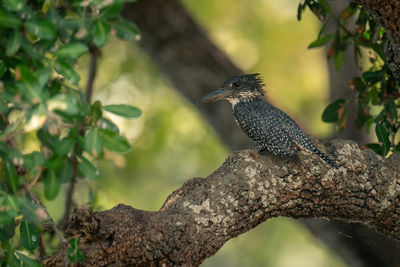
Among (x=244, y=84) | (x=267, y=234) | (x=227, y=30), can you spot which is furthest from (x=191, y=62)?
A: (x=267, y=234)

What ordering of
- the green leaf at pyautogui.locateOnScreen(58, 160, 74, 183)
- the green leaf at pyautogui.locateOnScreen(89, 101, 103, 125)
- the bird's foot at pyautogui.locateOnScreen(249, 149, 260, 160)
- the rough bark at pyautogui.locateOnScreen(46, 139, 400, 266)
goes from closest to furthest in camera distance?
the green leaf at pyautogui.locateOnScreen(89, 101, 103, 125) < the green leaf at pyautogui.locateOnScreen(58, 160, 74, 183) < the rough bark at pyautogui.locateOnScreen(46, 139, 400, 266) < the bird's foot at pyautogui.locateOnScreen(249, 149, 260, 160)

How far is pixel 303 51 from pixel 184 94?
3708mm

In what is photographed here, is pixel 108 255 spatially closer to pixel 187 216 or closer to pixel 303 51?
pixel 187 216

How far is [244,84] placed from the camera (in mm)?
3867

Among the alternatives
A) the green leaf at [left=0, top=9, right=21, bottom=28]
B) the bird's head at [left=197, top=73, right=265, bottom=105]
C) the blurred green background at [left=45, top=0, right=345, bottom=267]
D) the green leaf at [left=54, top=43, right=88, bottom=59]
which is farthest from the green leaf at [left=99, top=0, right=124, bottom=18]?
the blurred green background at [left=45, top=0, right=345, bottom=267]

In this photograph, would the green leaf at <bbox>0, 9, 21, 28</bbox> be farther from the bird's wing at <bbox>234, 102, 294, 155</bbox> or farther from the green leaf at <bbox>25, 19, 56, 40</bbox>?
the bird's wing at <bbox>234, 102, 294, 155</bbox>

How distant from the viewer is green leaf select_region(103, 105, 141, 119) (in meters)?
1.82

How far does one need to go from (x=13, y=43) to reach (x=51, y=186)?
467 millimetres

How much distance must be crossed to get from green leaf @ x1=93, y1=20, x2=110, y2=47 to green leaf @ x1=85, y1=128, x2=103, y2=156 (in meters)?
0.29

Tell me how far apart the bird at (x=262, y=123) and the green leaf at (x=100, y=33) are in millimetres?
1454

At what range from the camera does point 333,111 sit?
3908 mm

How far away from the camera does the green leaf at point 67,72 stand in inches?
69.7

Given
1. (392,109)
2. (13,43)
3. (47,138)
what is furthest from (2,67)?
(392,109)

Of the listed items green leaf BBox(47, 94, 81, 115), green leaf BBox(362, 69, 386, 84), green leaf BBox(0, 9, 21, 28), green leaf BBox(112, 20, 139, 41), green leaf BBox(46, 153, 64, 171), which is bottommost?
green leaf BBox(362, 69, 386, 84)
